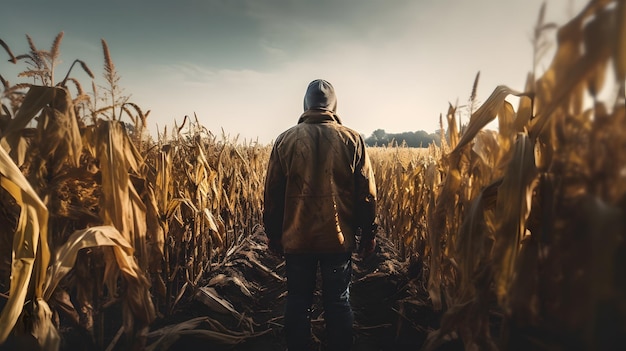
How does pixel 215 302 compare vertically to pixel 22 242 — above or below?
below

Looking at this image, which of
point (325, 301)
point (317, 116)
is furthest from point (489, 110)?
point (325, 301)

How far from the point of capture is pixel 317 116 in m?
2.19

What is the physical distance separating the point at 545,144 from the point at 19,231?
7.33ft

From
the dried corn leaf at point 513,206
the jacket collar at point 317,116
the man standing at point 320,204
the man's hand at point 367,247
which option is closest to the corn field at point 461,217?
the dried corn leaf at point 513,206

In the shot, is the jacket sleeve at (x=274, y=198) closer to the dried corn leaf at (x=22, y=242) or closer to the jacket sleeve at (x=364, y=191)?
the jacket sleeve at (x=364, y=191)

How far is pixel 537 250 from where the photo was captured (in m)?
1.22

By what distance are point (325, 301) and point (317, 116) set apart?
4.27 ft

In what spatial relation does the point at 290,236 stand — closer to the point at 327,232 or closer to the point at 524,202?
the point at 327,232

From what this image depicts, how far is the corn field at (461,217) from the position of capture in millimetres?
967

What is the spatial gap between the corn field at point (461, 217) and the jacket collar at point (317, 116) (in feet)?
2.86

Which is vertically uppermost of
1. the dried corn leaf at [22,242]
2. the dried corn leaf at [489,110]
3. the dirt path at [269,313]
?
the dried corn leaf at [489,110]

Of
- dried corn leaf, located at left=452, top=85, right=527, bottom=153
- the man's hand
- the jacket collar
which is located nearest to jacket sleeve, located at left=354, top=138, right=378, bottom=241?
the man's hand

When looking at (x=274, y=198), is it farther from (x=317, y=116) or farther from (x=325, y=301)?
(x=325, y=301)

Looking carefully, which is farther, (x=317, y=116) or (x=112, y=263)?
(x=317, y=116)
